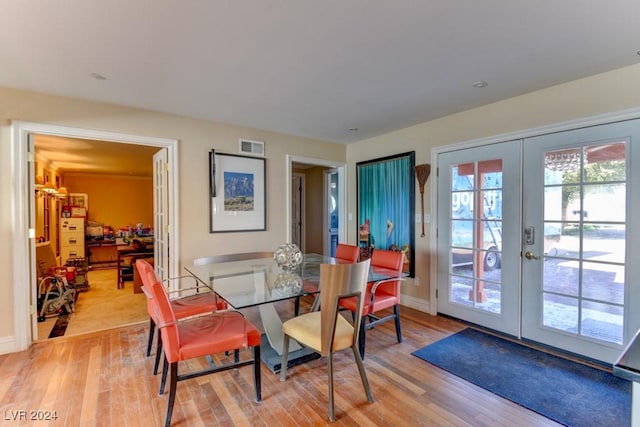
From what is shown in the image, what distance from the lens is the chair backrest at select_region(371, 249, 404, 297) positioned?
113 inches

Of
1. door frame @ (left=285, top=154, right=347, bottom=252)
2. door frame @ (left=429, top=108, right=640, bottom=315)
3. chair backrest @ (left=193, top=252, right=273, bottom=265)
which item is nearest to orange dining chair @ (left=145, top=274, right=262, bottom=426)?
chair backrest @ (left=193, top=252, right=273, bottom=265)

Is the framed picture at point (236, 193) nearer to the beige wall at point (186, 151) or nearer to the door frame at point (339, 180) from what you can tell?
the beige wall at point (186, 151)

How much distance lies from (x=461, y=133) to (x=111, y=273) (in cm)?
711

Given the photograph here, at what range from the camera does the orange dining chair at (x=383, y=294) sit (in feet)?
8.41

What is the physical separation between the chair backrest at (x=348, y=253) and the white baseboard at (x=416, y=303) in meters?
1.13

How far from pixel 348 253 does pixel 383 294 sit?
0.72m

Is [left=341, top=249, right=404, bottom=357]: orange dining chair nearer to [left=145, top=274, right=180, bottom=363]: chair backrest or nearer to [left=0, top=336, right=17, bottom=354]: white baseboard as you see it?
[left=145, top=274, right=180, bottom=363]: chair backrest

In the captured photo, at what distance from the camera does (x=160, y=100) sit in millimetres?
2941

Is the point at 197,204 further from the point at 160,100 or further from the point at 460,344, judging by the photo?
the point at 460,344

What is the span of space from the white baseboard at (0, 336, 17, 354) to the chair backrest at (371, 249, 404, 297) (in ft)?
11.1

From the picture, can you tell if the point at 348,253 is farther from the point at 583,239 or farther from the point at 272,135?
the point at 583,239

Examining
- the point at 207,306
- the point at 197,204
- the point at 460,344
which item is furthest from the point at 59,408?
the point at 460,344

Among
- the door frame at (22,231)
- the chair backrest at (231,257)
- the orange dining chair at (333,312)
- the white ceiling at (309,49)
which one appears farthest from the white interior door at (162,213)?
the orange dining chair at (333,312)

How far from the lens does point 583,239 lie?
252cm
